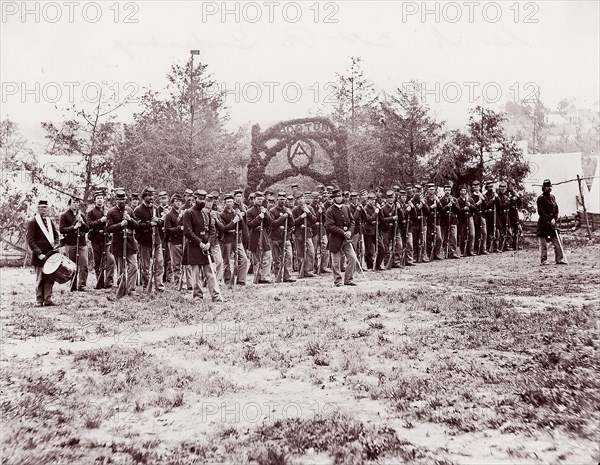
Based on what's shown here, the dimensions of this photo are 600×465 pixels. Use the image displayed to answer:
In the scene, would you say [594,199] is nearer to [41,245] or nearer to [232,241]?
[232,241]

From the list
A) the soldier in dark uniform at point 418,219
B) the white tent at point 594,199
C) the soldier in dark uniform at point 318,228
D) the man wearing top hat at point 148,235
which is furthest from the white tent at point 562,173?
the man wearing top hat at point 148,235

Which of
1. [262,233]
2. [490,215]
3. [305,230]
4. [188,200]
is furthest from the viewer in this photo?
[490,215]

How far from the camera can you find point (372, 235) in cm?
1605

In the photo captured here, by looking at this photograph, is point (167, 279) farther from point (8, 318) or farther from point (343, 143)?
point (343, 143)

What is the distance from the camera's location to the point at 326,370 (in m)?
6.11

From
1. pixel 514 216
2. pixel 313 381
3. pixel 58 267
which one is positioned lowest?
pixel 313 381

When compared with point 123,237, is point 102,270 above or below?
below

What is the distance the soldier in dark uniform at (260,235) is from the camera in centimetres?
1400

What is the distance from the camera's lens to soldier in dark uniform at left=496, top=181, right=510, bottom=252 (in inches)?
760

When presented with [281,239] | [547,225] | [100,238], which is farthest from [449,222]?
[100,238]

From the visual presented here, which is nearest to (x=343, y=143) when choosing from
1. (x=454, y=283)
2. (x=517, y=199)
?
(x=517, y=199)

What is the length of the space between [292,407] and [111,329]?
446cm

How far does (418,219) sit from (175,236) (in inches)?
288

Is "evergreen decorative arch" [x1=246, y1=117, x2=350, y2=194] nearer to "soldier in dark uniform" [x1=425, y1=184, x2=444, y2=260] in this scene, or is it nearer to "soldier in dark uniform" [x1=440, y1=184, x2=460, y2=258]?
"soldier in dark uniform" [x1=425, y1=184, x2=444, y2=260]
